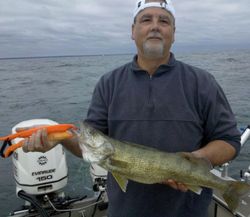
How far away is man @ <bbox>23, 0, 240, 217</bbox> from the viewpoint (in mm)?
2973

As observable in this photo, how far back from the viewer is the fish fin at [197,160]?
9.15 ft

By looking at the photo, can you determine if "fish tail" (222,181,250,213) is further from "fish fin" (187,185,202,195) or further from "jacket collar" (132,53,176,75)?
"jacket collar" (132,53,176,75)

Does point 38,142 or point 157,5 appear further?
point 157,5

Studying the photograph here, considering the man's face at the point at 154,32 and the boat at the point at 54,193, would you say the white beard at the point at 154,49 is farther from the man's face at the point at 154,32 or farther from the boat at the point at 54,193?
the boat at the point at 54,193

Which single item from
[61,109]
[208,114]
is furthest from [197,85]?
[61,109]

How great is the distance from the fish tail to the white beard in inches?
52.5

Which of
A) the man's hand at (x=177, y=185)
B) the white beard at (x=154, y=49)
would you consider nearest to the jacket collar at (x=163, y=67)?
the white beard at (x=154, y=49)

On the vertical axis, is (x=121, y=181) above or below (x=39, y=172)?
above

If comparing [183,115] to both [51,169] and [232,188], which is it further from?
[51,169]

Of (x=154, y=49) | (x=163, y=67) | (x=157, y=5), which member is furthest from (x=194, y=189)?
(x=157, y=5)

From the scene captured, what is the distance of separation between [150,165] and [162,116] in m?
0.45

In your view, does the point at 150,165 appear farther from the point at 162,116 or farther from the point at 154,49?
the point at 154,49

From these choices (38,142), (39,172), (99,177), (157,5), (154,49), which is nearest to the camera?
(38,142)

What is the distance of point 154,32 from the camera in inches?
123
